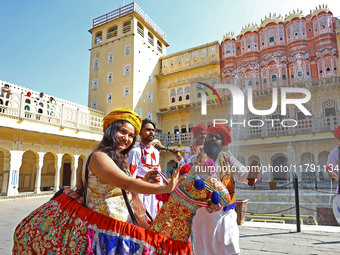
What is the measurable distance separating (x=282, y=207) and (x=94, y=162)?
934 centimetres

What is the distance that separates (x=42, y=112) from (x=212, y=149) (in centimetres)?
1169

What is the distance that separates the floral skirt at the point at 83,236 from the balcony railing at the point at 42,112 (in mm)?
10881

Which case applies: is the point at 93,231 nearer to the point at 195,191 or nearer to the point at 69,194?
the point at 69,194

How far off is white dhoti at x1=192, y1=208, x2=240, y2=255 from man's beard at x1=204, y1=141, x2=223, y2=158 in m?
1.05

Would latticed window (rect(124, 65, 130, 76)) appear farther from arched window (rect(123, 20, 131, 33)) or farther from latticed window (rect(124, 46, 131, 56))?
arched window (rect(123, 20, 131, 33))

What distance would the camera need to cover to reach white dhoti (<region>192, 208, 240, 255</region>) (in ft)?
7.01

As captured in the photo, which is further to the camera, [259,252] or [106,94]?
[106,94]

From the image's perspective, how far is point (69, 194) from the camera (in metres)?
1.52

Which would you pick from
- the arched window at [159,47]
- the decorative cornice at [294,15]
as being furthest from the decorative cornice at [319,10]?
the arched window at [159,47]

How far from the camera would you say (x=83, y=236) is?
1270 millimetres

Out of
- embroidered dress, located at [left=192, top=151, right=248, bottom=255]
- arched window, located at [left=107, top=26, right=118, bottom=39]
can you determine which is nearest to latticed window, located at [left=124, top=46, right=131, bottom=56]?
arched window, located at [left=107, top=26, right=118, bottom=39]

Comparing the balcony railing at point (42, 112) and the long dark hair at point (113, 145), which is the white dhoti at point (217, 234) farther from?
the balcony railing at point (42, 112)


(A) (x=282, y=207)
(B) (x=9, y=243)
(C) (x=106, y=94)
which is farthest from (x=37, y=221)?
(C) (x=106, y=94)

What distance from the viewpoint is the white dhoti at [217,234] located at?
2.14 m
